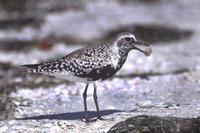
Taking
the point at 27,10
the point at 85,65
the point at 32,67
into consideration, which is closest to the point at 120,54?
the point at 85,65

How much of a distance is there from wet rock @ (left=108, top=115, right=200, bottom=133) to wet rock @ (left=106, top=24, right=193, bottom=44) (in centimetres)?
1627

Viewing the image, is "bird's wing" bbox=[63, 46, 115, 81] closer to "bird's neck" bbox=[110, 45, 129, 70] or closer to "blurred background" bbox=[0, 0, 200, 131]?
"bird's neck" bbox=[110, 45, 129, 70]

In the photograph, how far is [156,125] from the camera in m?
12.9

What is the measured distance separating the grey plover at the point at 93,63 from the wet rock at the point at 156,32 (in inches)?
568

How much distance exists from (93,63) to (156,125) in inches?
90.7

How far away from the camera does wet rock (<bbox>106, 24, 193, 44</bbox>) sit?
30000 mm

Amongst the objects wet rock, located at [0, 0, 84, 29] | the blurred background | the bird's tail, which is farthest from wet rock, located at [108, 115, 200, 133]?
wet rock, located at [0, 0, 84, 29]

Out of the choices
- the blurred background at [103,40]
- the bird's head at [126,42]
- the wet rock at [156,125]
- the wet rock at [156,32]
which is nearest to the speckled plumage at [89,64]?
the bird's head at [126,42]

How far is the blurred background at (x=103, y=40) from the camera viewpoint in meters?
17.6

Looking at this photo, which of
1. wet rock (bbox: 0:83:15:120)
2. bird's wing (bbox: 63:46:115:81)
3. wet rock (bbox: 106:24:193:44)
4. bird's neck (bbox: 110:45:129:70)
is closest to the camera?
bird's wing (bbox: 63:46:115:81)

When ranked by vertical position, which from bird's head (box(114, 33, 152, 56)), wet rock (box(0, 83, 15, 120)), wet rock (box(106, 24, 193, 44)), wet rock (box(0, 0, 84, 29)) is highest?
wet rock (box(0, 0, 84, 29))

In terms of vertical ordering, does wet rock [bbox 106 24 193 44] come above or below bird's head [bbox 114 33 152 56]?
above

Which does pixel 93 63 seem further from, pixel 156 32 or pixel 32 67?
pixel 156 32

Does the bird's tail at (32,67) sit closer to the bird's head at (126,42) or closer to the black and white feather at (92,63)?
the black and white feather at (92,63)
